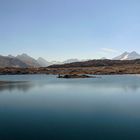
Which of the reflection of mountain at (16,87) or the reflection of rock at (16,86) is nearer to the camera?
the reflection of mountain at (16,87)

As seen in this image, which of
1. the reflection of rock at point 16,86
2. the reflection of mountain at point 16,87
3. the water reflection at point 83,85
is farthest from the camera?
the reflection of rock at point 16,86

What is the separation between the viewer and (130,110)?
127 ft

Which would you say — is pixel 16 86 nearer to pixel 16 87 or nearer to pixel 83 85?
pixel 16 87

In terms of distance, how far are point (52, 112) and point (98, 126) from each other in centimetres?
1080

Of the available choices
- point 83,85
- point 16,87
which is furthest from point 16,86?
point 83,85

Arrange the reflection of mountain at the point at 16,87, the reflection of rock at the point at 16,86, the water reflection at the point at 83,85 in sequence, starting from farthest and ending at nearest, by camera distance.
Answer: the reflection of rock at the point at 16,86
the reflection of mountain at the point at 16,87
the water reflection at the point at 83,85

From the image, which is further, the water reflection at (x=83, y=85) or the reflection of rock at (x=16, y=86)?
the reflection of rock at (x=16, y=86)

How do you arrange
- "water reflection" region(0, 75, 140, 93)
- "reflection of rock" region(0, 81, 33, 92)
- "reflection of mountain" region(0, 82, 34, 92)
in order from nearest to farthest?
"water reflection" region(0, 75, 140, 93) < "reflection of mountain" region(0, 82, 34, 92) < "reflection of rock" region(0, 81, 33, 92)

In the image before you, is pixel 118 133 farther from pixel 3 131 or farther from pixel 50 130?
pixel 3 131

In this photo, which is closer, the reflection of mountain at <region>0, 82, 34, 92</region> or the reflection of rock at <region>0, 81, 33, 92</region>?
the reflection of mountain at <region>0, 82, 34, 92</region>

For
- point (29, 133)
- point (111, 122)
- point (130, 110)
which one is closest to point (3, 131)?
point (29, 133)

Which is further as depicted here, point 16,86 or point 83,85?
point 83,85

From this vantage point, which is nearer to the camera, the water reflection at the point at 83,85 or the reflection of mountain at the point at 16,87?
the water reflection at the point at 83,85

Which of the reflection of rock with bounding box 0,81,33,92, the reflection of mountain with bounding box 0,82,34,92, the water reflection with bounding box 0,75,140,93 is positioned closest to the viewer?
the water reflection with bounding box 0,75,140,93
